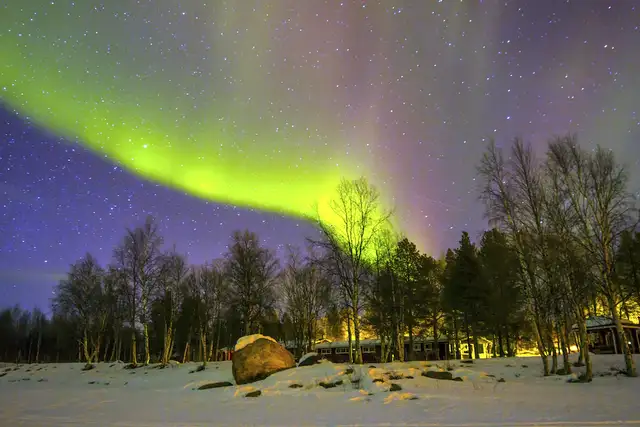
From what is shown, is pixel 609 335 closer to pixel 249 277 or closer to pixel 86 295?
pixel 249 277

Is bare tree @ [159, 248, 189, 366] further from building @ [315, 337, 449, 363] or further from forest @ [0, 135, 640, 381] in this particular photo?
building @ [315, 337, 449, 363]

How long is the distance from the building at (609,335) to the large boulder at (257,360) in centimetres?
2803

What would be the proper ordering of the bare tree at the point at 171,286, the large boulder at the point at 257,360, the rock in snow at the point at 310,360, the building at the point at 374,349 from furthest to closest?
the building at the point at 374,349 < the bare tree at the point at 171,286 < the rock in snow at the point at 310,360 < the large boulder at the point at 257,360

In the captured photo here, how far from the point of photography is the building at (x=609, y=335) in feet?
114

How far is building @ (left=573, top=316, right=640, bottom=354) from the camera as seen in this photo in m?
34.7

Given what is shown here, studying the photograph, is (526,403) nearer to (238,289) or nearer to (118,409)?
(118,409)

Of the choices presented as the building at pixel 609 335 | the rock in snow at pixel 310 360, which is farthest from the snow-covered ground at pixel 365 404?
the building at pixel 609 335

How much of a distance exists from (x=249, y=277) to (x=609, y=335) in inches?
1367

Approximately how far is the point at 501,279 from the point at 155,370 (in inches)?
1292

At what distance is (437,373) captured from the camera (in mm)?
19359

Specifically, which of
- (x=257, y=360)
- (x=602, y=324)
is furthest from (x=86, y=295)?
(x=602, y=324)

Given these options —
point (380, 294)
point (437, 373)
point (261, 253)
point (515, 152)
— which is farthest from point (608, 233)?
point (261, 253)

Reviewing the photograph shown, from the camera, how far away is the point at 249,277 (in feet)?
132

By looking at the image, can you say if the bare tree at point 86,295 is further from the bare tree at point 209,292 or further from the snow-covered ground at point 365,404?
the snow-covered ground at point 365,404
